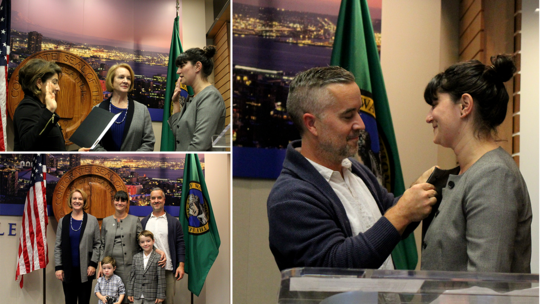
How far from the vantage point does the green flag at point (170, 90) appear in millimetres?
3943

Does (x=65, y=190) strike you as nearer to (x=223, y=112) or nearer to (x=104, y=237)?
(x=104, y=237)

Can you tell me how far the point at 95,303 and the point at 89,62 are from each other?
2.00 metres

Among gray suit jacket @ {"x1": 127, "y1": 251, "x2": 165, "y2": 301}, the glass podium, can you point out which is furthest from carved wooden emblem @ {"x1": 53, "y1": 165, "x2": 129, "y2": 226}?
the glass podium

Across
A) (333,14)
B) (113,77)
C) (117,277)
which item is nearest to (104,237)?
(117,277)

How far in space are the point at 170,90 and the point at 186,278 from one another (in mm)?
1604

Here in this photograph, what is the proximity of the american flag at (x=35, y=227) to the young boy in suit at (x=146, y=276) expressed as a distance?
0.74 metres

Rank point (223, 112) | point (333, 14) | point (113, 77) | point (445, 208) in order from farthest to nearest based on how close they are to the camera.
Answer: point (113, 77) → point (223, 112) → point (333, 14) → point (445, 208)

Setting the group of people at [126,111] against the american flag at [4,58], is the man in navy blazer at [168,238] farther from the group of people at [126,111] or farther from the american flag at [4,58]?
the american flag at [4,58]

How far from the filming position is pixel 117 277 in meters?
3.94

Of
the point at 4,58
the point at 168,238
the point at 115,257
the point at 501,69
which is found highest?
the point at 4,58

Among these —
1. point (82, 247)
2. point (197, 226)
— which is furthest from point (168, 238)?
point (82, 247)

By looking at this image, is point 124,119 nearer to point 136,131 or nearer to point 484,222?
point 136,131

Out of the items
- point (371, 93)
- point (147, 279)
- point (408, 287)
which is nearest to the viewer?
point (408, 287)

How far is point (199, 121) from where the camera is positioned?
3.81 metres
